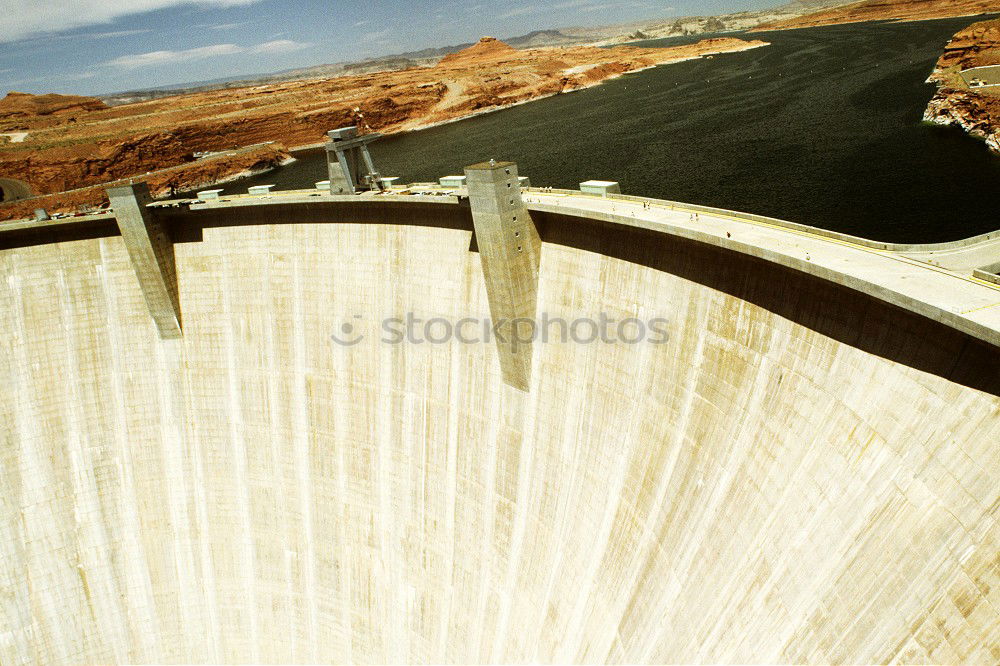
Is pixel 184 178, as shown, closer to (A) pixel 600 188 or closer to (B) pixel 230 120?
(B) pixel 230 120

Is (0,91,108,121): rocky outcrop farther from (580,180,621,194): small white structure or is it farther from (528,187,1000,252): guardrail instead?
(528,187,1000,252): guardrail

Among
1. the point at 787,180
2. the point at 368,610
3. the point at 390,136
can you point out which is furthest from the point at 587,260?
the point at 390,136

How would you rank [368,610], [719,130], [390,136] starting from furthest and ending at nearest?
1. [390,136]
2. [719,130]
3. [368,610]

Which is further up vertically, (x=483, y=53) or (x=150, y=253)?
(x=483, y=53)

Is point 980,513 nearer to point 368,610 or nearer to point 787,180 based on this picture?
point 368,610

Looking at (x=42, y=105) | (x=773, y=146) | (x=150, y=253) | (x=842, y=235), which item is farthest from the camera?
(x=42, y=105)

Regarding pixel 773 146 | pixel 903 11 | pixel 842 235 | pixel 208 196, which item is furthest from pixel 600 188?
pixel 903 11
